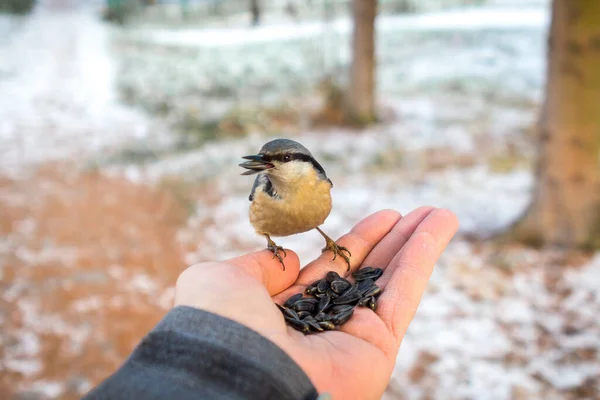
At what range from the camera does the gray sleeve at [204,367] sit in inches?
52.1

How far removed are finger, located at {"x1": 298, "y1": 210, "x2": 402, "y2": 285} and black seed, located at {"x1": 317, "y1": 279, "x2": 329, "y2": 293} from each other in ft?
0.31

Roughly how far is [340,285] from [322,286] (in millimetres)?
71

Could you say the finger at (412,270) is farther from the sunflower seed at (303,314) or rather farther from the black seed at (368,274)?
the sunflower seed at (303,314)

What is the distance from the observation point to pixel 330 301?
1994 millimetres

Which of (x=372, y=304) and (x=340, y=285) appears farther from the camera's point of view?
(x=340, y=285)

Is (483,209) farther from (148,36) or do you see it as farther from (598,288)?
(148,36)

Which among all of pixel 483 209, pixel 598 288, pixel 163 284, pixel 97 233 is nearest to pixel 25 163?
pixel 97 233

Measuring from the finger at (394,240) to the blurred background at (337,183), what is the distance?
36.3 inches

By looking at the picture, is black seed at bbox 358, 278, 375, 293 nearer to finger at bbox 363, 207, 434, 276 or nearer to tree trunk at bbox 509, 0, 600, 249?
finger at bbox 363, 207, 434, 276

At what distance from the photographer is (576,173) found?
13.1ft

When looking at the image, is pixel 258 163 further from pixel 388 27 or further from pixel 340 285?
pixel 388 27

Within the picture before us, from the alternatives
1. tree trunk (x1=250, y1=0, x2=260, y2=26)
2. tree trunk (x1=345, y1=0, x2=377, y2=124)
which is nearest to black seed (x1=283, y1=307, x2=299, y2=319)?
tree trunk (x1=345, y1=0, x2=377, y2=124)

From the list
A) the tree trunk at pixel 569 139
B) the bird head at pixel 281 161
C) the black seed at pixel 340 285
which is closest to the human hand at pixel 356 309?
the black seed at pixel 340 285

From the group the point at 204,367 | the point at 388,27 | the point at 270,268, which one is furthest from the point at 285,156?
the point at 388,27
